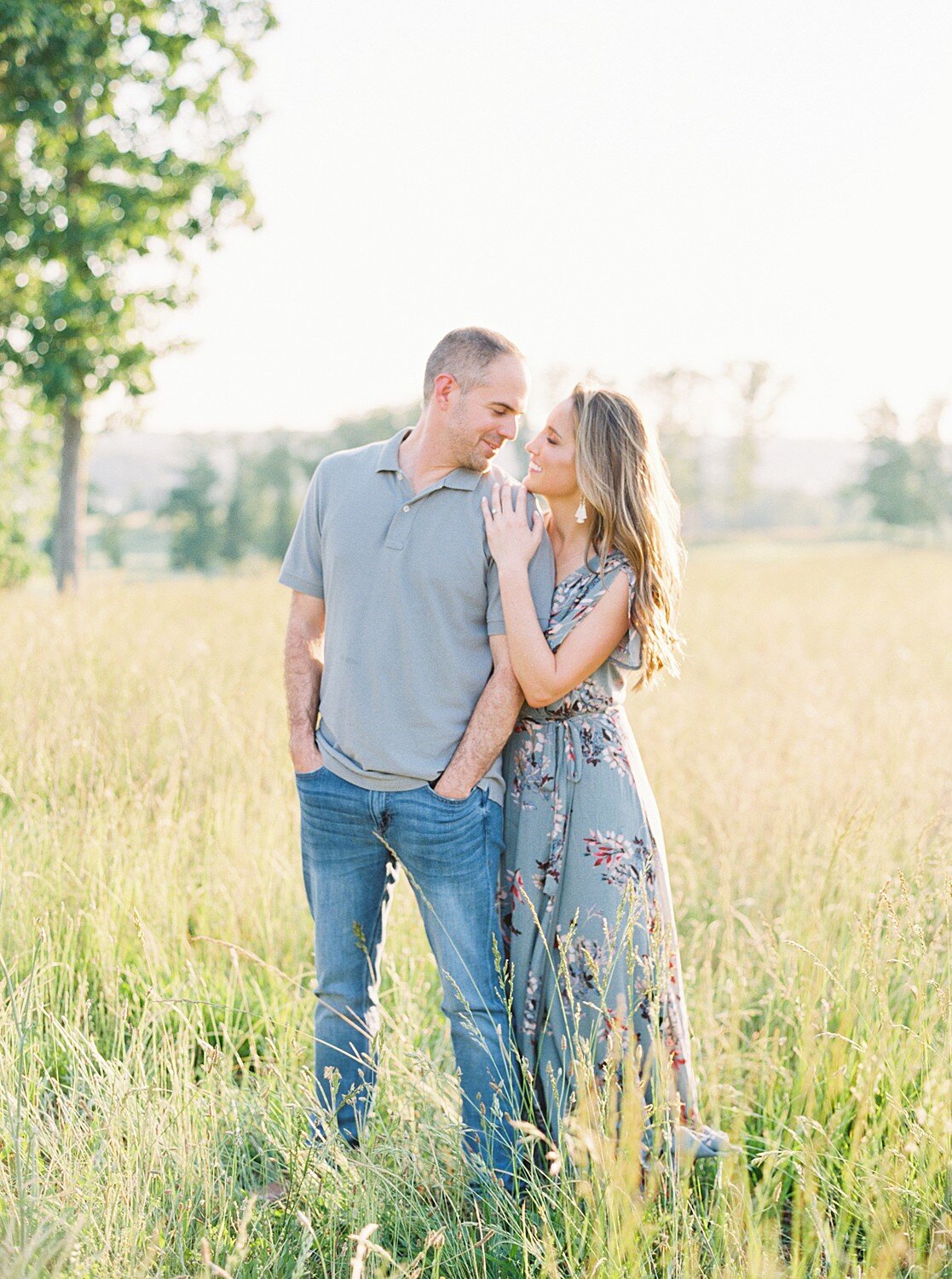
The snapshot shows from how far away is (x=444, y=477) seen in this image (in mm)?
2807

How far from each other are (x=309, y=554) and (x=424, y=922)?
1.08 m

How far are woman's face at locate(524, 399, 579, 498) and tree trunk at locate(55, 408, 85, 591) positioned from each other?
1111 cm

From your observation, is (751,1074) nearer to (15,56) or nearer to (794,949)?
(794,949)

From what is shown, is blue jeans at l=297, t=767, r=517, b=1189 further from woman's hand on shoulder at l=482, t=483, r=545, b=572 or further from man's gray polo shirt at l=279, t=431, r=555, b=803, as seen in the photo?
woman's hand on shoulder at l=482, t=483, r=545, b=572

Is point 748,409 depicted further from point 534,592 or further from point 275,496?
point 534,592

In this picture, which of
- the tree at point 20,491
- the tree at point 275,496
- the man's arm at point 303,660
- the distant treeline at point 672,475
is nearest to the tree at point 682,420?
the distant treeline at point 672,475

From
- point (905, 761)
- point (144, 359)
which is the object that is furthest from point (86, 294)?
point (905, 761)

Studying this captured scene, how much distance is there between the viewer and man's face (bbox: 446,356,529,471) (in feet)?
8.90

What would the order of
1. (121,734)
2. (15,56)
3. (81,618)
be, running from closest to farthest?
(121,734) < (81,618) < (15,56)

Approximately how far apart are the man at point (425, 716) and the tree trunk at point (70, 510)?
10.9 meters

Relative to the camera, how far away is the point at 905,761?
4.92m

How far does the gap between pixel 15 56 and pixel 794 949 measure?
1142 cm

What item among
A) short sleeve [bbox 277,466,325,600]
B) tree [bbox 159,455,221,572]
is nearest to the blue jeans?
short sleeve [bbox 277,466,325,600]

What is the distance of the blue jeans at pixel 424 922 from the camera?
265 centimetres
